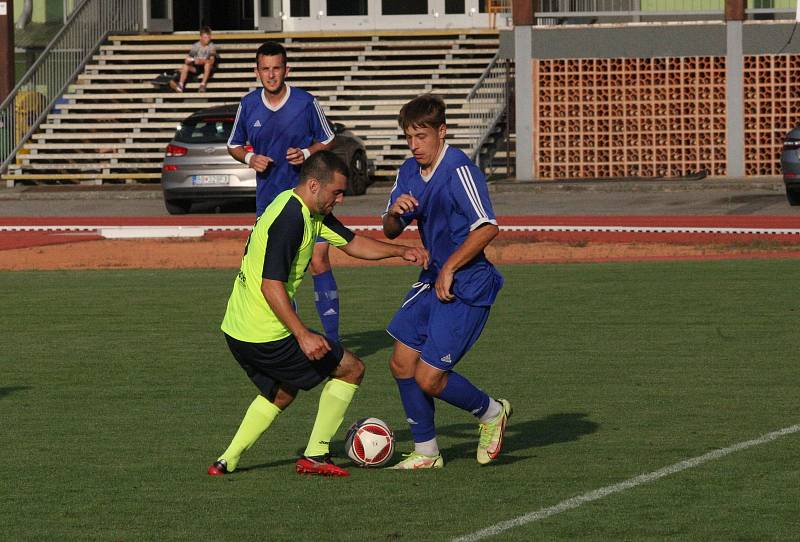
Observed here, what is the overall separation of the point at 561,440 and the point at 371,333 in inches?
192

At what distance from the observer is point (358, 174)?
102 ft

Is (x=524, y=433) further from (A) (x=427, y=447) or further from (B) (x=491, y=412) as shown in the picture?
(A) (x=427, y=447)

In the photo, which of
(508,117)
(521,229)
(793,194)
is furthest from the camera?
(508,117)

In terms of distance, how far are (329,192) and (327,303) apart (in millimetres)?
4193

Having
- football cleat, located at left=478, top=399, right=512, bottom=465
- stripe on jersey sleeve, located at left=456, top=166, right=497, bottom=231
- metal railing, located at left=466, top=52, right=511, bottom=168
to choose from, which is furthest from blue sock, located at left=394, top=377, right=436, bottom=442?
metal railing, located at left=466, top=52, right=511, bottom=168

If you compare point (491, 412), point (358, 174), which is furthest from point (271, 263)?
point (358, 174)

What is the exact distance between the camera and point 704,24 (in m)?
32.2

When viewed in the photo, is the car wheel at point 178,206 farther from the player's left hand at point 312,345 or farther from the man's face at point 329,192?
the player's left hand at point 312,345

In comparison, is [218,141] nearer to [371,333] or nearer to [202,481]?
[371,333]

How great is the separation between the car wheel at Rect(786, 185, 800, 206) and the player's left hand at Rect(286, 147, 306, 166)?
15.7 metres

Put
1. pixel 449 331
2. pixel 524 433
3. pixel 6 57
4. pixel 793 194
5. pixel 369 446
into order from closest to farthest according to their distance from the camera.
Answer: pixel 449 331, pixel 369 446, pixel 524 433, pixel 793 194, pixel 6 57

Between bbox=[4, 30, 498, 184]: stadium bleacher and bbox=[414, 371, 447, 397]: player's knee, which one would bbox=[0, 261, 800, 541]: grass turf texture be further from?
bbox=[4, 30, 498, 184]: stadium bleacher

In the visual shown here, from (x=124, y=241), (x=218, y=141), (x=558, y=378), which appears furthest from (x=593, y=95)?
(x=558, y=378)

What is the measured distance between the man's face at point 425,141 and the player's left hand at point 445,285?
56cm
